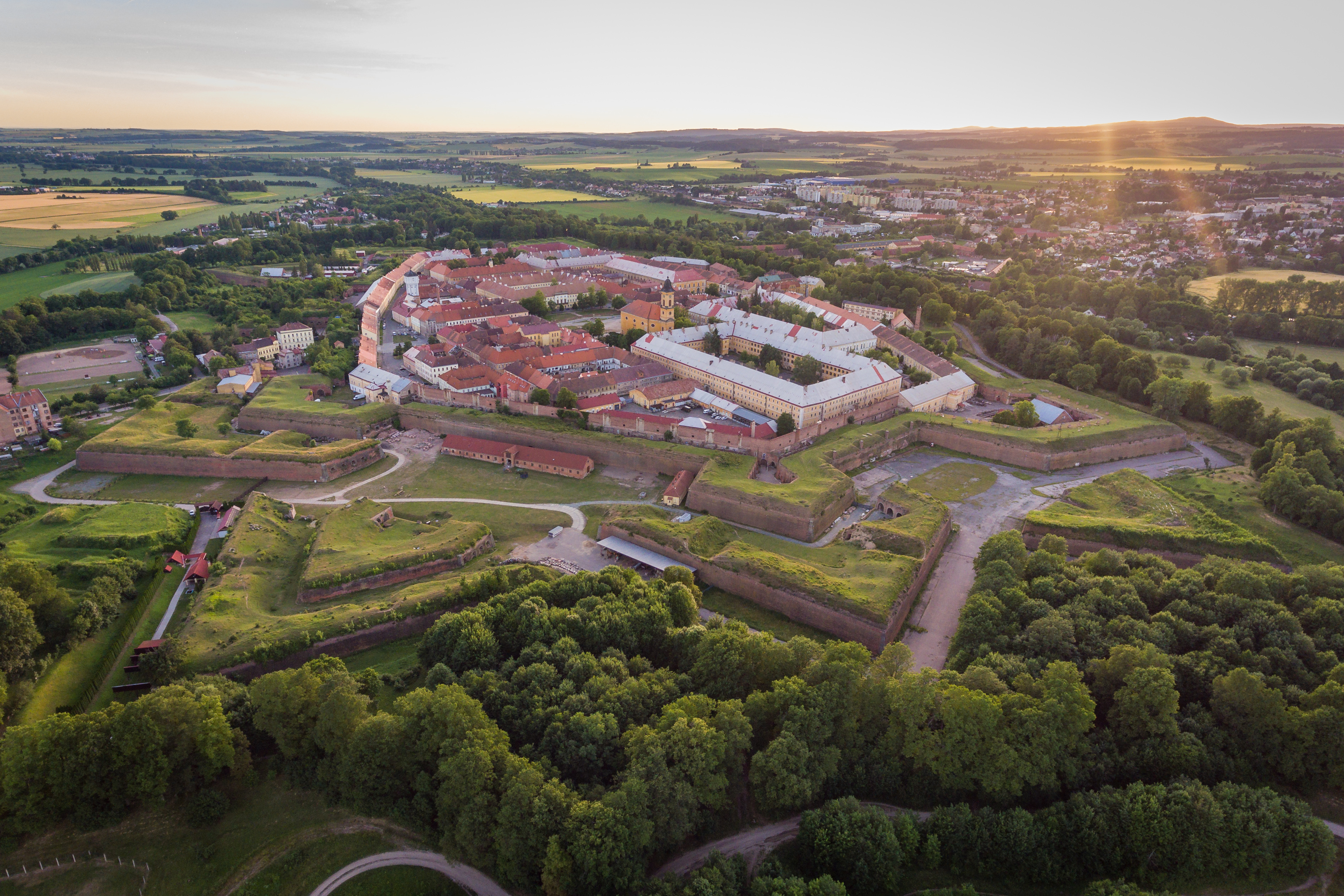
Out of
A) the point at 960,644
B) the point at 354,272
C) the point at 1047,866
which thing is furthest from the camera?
the point at 354,272

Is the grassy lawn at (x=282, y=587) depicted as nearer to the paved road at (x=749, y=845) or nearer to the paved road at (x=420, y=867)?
the paved road at (x=420, y=867)

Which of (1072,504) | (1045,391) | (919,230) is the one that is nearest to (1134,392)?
(1045,391)

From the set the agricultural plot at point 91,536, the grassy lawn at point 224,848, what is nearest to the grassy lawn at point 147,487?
the agricultural plot at point 91,536

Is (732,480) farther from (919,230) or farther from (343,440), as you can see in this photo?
(919,230)

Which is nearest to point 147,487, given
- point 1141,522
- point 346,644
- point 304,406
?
point 304,406

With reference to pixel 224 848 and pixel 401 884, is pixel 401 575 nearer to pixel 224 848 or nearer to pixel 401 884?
pixel 224 848
